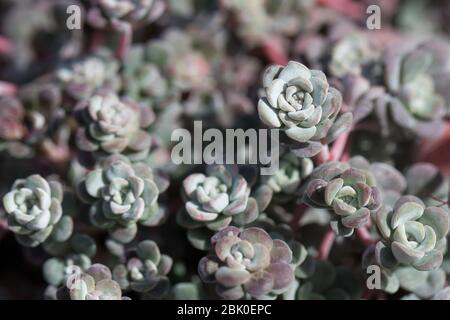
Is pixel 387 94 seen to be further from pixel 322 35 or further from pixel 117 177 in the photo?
pixel 117 177

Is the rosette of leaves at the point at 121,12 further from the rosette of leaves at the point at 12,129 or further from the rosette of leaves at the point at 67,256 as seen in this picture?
the rosette of leaves at the point at 67,256

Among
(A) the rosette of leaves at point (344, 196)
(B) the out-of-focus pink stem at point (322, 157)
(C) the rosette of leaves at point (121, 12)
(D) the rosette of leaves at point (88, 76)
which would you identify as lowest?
(A) the rosette of leaves at point (344, 196)

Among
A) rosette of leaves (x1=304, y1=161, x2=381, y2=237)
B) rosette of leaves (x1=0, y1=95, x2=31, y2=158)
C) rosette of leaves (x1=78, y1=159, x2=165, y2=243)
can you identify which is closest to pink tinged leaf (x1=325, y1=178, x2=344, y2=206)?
rosette of leaves (x1=304, y1=161, x2=381, y2=237)

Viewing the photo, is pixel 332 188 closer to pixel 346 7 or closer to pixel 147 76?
pixel 147 76

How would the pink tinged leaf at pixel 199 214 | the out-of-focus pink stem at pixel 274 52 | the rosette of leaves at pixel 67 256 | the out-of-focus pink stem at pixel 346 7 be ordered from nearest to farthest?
the pink tinged leaf at pixel 199 214 → the rosette of leaves at pixel 67 256 → the out-of-focus pink stem at pixel 274 52 → the out-of-focus pink stem at pixel 346 7

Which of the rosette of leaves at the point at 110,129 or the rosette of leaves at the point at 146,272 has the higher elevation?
the rosette of leaves at the point at 110,129

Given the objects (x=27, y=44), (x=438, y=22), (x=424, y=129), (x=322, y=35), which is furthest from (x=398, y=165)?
(x=27, y=44)

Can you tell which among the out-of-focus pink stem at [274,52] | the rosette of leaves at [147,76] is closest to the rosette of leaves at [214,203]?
the rosette of leaves at [147,76]

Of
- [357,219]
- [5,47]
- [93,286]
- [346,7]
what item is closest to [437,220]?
[357,219]
